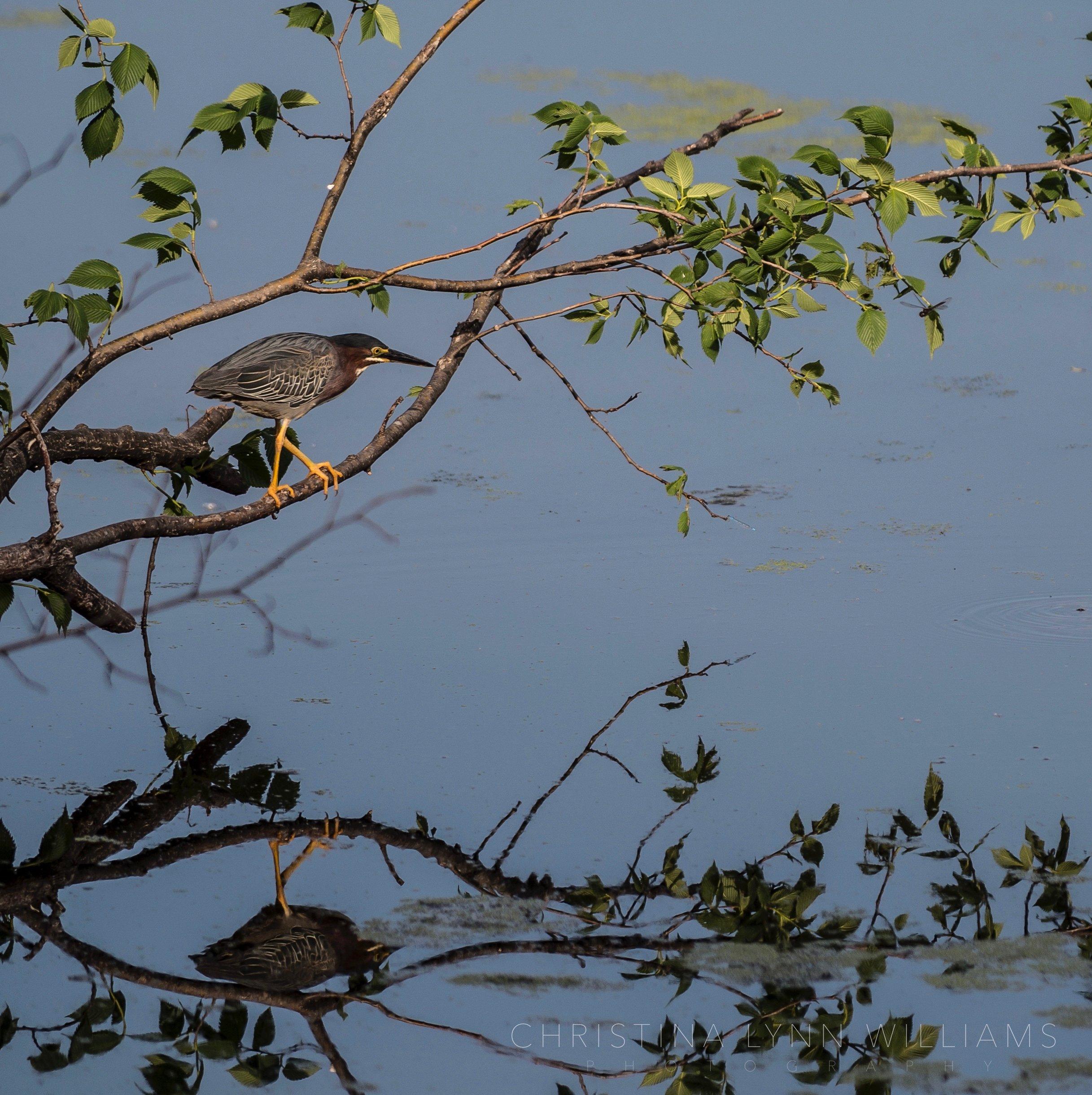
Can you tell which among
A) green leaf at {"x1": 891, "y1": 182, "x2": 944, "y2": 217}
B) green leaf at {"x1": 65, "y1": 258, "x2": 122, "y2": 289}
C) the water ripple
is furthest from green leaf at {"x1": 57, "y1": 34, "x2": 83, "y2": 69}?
the water ripple

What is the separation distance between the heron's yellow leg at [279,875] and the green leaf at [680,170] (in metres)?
1.77

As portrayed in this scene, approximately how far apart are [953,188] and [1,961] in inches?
111

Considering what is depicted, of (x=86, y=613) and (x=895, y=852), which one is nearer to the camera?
(x=895, y=852)

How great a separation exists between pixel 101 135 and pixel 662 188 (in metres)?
1.24

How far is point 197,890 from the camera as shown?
10.4ft

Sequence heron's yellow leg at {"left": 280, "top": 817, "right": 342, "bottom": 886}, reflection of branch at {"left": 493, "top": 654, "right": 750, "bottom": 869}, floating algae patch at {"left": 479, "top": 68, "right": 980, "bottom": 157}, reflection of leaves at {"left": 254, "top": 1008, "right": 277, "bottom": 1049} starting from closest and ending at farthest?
reflection of leaves at {"left": 254, "top": 1008, "right": 277, "bottom": 1049}
heron's yellow leg at {"left": 280, "top": 817, "right": 342, "bottom": 886}
reflection of branch at {"left": 493, "top": 654, "right": 750, "bottom": 869}
floating algae patch at {"left": 479, "top": 68, "right": 980, "bottom": 157}

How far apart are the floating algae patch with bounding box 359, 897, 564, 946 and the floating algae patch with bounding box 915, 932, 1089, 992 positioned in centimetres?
80

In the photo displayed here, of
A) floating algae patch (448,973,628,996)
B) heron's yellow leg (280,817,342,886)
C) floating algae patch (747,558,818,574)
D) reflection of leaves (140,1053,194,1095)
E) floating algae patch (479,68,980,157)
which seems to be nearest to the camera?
reflection of leaves (140,1053,194,1095)

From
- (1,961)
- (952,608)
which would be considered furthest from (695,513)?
(1,961)

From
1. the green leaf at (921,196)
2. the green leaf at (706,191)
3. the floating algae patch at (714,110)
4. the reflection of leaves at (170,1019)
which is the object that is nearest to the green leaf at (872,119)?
the green leaf at (921,196)

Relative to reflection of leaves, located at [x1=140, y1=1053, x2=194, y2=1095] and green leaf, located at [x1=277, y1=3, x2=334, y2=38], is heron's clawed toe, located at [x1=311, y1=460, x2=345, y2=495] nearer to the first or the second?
green leaf, located at [x1=277, y1=3, x2=334, y2=38]

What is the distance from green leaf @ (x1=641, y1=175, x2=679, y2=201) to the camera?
303cm

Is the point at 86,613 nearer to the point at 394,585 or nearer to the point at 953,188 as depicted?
the point at 394,585

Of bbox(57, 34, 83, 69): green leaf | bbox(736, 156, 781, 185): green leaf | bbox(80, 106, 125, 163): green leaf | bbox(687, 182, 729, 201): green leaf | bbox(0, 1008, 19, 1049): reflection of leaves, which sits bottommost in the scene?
bbox(0, 1008, 19, 1049): reflection of leaves
